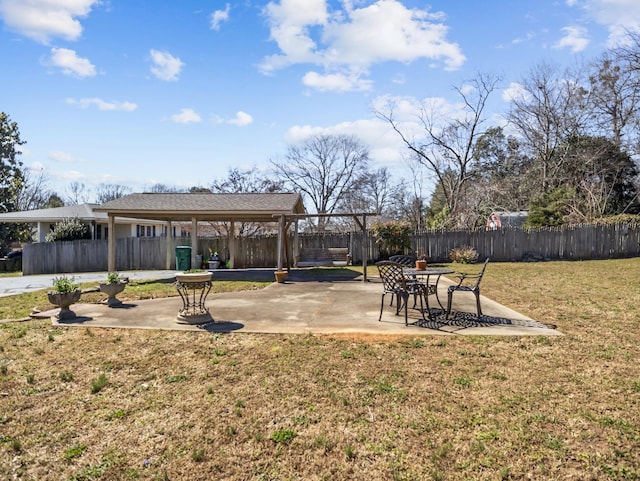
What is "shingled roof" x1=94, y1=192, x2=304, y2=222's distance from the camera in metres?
13.7

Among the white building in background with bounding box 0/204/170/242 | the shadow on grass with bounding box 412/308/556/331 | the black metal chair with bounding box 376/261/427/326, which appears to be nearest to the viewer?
the shadow on grass with bounding box 412/308/556/331

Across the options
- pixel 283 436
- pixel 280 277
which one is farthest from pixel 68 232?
pixel 283 436

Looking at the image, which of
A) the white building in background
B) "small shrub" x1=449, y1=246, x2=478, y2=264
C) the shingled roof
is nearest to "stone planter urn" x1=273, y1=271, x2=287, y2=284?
the shingled roof

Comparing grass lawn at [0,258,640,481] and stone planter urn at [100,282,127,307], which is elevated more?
stone planter urn at [100,282,127,307]

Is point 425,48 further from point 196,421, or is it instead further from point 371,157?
point 371,157

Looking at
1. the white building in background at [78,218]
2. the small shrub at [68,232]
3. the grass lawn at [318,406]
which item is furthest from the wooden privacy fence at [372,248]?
the grass lawn at [318,406]

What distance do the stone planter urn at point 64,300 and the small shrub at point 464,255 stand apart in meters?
14.1

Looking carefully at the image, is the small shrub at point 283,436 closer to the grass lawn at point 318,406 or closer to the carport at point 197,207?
the grass lawn at point 318,406

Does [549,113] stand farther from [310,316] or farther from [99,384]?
[99,384]

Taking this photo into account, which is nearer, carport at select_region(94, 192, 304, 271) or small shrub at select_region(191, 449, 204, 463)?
small shrub at select_region(191, 449, 204, 463)

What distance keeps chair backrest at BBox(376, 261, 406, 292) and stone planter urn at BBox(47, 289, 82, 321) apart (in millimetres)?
4883

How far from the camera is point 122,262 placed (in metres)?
17.7

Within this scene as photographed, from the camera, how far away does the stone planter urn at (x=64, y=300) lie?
636cm

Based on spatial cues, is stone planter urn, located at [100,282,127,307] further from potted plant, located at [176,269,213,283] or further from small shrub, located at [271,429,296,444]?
small shrub, located at [271,429,296,444]
